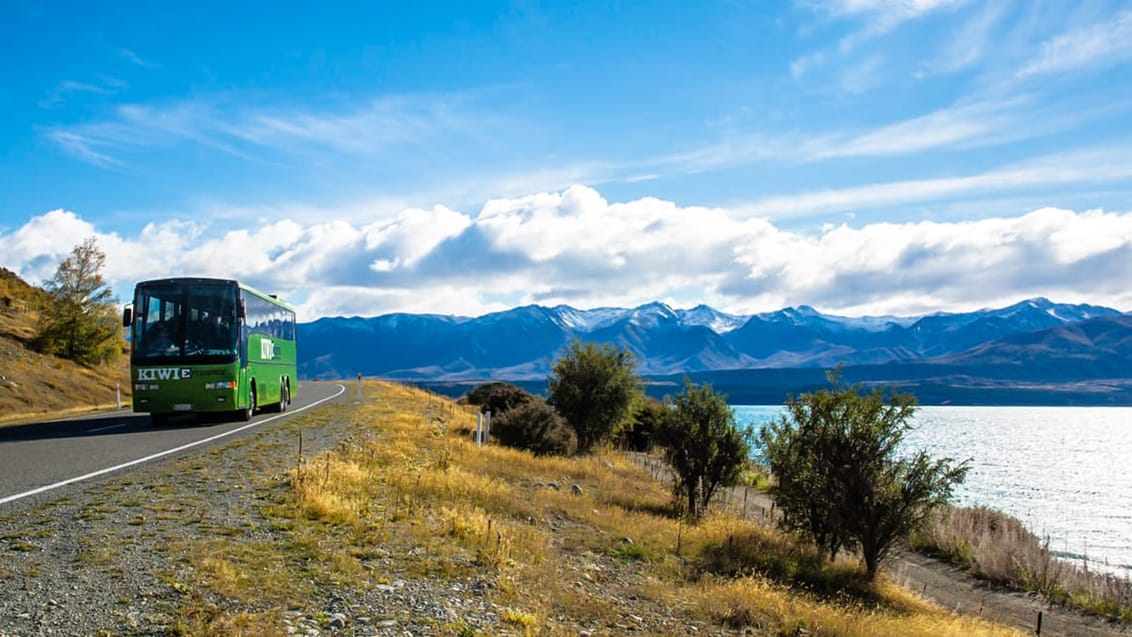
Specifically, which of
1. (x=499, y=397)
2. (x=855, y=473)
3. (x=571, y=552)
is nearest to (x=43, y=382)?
(x=499, y=397)

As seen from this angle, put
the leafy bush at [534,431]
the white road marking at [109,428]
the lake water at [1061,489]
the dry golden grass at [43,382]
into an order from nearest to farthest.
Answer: the white road marking at [109,428] < the leafy bush at [534,431] < the lake water at [1061,489] < the dry golden grass at [43,382]

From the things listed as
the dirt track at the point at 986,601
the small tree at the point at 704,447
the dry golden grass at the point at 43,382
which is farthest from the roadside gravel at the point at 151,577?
the dry golden grass at the point at 43,382

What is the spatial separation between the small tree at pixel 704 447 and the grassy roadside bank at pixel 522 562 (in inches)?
82.3

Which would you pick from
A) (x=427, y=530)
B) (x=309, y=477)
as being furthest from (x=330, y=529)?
A: (x=309, y=477)

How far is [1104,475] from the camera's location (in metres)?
55.1

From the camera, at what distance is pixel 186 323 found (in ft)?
72.8

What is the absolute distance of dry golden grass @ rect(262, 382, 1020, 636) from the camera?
976 cm

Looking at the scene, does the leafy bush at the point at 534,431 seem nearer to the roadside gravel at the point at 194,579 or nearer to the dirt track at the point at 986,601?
the dirt track at the point at 986,601

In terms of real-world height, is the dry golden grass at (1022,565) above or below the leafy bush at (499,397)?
below

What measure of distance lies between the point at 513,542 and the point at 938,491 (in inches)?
382

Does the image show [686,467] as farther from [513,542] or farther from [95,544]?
[95,544]

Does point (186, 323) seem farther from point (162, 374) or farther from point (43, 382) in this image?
point (43, 382)

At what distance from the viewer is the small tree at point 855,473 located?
644 inches

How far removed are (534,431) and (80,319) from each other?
33968 millimetres
